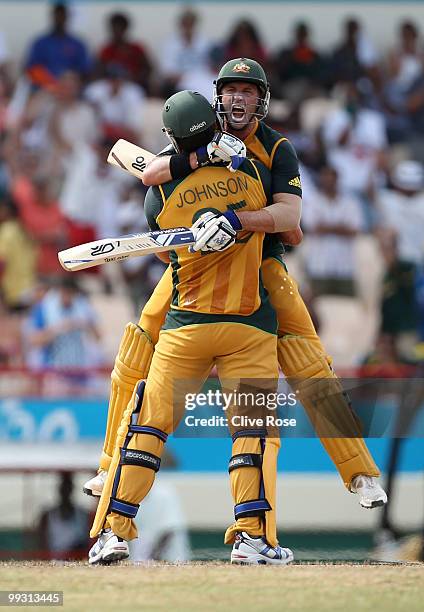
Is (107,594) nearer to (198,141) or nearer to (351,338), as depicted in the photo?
(198,141)

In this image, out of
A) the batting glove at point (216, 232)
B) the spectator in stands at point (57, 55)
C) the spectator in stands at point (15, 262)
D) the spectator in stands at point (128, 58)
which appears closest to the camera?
the batting glove at point (216, 232)


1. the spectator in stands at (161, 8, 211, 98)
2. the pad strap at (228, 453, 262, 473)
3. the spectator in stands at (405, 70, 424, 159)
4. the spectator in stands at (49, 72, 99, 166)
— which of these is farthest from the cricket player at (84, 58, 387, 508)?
the spectator in stands at (405, 70, 424, 159)

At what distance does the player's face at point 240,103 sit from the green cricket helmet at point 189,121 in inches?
5.4

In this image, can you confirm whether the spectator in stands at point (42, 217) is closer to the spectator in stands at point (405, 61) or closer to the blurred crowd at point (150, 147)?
the blurred crowd at point (150, 147)

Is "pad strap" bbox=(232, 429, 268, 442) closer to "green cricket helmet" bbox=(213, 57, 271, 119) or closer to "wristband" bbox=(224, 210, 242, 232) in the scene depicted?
"wristband" bbox=(224, 210, 242, 232)

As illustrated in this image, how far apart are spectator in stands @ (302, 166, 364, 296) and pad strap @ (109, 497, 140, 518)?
7.30m

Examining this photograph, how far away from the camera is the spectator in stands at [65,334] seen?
11.6m

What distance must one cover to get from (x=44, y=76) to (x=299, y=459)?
6887mm

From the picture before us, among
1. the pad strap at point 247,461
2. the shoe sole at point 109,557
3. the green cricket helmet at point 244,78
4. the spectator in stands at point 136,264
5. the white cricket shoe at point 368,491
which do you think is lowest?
the shoe sole at point 109,557

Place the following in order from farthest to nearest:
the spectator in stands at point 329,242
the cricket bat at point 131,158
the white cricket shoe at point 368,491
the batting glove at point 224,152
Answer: the spectator in stands at point 329,242, the cricket bat at point 131,158, the white cricket shoe at point 368,491, the batting glove at point 224,152

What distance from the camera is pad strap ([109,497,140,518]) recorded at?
6152 millimetres

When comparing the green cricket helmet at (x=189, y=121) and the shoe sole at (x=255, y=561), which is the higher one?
the green cricket helmet at (x=189, y=121)

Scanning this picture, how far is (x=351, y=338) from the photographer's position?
12.9 metres

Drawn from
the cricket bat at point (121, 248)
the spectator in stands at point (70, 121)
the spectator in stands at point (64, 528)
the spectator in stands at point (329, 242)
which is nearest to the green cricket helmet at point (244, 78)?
the cricket bat at point (121, 248)
